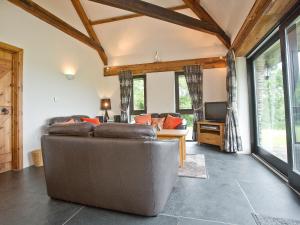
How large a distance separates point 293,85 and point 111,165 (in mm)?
2443

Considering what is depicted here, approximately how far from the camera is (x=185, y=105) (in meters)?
5.38

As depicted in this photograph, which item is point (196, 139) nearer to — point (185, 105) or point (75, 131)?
point (185, 105)

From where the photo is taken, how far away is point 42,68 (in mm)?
3631

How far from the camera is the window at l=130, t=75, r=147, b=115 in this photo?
5801 millimetres

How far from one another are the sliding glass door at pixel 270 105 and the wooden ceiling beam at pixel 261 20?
23 cm

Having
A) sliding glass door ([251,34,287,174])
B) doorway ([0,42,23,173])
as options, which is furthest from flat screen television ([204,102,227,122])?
doorway ([0,42,23,173])

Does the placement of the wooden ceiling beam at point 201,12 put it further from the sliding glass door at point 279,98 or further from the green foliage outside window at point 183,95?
the green foliage outside window at point 183,95

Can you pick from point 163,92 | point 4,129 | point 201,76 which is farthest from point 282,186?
point 4,129

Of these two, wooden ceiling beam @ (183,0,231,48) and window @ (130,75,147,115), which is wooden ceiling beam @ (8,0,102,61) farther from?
wooden ceiling beam @ (183,0,231,48)

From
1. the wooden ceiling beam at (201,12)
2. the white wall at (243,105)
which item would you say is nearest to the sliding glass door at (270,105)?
the white wall at (243,105)

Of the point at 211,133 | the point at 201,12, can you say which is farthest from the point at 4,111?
the point at 201,12

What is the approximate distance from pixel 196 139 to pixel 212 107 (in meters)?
1.06

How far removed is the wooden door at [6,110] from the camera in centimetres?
295

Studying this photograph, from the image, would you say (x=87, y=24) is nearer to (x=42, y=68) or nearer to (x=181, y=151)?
(x=42, y=68)
